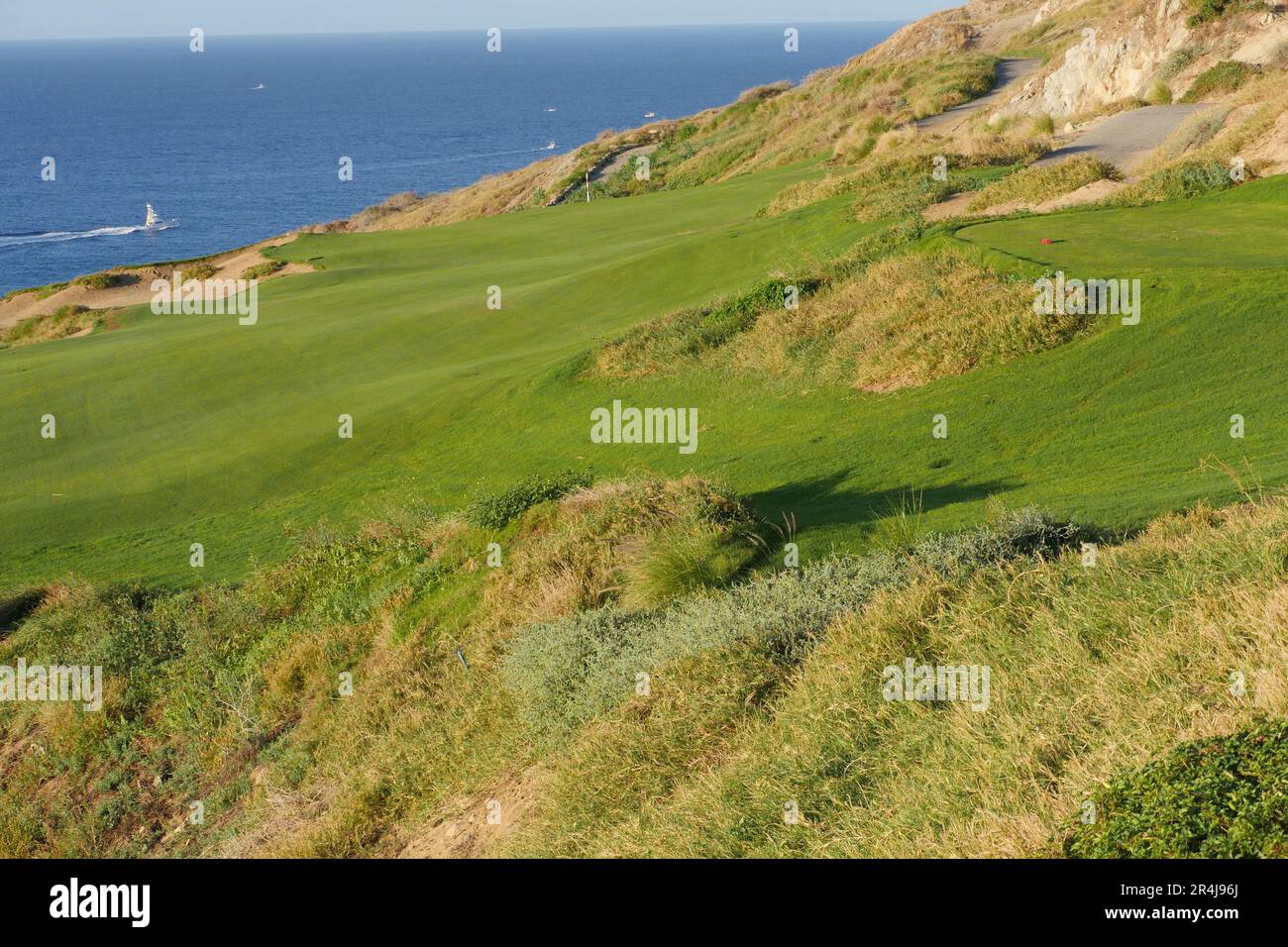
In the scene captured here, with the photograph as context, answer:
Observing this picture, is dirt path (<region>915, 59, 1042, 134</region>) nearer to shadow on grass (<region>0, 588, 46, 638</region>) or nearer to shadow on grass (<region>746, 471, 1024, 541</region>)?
shadow on grass (<region>746, 471, 1024, 541</region>)

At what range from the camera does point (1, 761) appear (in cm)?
1199

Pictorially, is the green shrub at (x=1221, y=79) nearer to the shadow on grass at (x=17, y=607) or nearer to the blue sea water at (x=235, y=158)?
the shadow on grass at (x=17, y=607)

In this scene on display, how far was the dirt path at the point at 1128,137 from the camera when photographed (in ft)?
81.0

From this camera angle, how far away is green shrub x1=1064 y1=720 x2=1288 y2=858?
456cm

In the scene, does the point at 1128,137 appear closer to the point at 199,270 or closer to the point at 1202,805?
the point at 1202,805

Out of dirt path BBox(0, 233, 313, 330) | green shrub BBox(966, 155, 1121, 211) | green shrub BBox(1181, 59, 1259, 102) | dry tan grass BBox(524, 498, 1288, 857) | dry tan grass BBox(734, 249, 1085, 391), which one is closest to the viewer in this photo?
dry tan grass BBox(524, 498, 1288, 857)

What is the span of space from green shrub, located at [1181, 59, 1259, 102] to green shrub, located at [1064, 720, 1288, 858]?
28.2m

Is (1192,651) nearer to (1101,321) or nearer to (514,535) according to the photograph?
(514,535)

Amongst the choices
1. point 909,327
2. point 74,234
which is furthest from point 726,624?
point 74,234

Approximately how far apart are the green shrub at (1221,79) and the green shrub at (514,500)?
23.8 meters

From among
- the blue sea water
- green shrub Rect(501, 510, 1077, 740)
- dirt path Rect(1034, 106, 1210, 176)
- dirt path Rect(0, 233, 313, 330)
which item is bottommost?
green shrub Rect(501, 510, 1077, 740)

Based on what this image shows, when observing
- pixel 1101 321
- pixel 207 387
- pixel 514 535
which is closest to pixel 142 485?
pixel 207 387

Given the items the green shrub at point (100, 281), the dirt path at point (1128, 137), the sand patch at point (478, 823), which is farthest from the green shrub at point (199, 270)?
the sand patch at point (478, 823)

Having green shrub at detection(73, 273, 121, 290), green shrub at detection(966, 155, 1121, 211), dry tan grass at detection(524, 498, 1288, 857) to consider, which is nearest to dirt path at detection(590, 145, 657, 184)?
green shrub at detection(73, 273, 121, 290)
